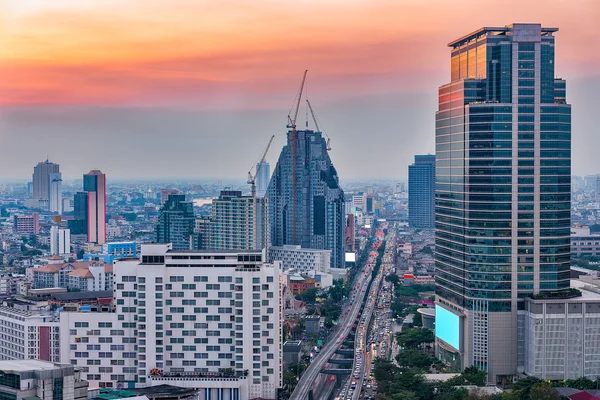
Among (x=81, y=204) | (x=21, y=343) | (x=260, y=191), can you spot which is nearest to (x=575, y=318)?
(x=21, y=343)

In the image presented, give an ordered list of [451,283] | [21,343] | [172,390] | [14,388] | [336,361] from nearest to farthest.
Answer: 1. [14,388]
2. [172,390]
3. [21,343]
4. [451,283]
5. [336,361]

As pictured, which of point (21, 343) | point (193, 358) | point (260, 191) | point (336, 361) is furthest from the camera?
point (260, 191)

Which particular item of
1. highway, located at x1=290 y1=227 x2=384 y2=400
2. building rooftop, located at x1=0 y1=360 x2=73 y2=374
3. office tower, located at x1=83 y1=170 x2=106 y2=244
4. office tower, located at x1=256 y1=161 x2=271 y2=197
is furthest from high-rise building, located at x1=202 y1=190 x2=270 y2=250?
office tower, located at x1=256 y1=161 x2=271 y2=197

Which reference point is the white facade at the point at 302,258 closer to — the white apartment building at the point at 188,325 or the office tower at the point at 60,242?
the office tower at the point at 60,242

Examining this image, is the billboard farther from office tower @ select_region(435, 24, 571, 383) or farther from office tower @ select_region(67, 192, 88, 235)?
office tower @ select_region(67, 192, 88, 235)

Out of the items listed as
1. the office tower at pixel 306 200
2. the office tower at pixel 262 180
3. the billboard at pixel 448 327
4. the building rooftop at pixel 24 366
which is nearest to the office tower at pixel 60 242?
the office tower at pixel 306 200

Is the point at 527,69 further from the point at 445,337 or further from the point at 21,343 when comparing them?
the point at 21,343
